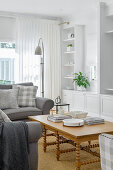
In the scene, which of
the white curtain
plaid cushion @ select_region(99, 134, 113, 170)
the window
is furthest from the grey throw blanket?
the window

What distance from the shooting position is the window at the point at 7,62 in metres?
7.64

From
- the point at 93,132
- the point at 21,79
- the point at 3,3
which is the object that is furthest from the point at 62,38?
the point at 93,132

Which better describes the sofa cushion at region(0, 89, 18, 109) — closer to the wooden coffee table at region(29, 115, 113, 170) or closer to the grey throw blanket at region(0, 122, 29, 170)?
the wooden coffee table at region(29, 115, 113, 170)

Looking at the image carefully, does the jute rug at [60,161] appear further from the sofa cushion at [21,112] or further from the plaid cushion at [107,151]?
the plaid cushion at [107,151]

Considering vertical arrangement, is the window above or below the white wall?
below

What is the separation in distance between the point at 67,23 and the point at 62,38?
532mm

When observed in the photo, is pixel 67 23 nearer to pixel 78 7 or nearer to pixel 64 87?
pixel 78 7

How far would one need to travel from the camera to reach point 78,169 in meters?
3.08

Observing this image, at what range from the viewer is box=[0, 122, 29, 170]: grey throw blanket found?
8.75 feet

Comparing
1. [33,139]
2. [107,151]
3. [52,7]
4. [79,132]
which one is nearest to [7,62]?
[52,7]

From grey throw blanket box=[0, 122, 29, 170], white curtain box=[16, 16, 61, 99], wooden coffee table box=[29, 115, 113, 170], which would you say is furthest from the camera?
white curtain box=[16, 16, 61, 99]

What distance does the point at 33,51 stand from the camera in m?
7.62

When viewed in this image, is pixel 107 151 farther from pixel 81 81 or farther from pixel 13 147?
pixel 81 81

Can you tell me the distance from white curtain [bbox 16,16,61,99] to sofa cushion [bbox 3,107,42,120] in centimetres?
260
